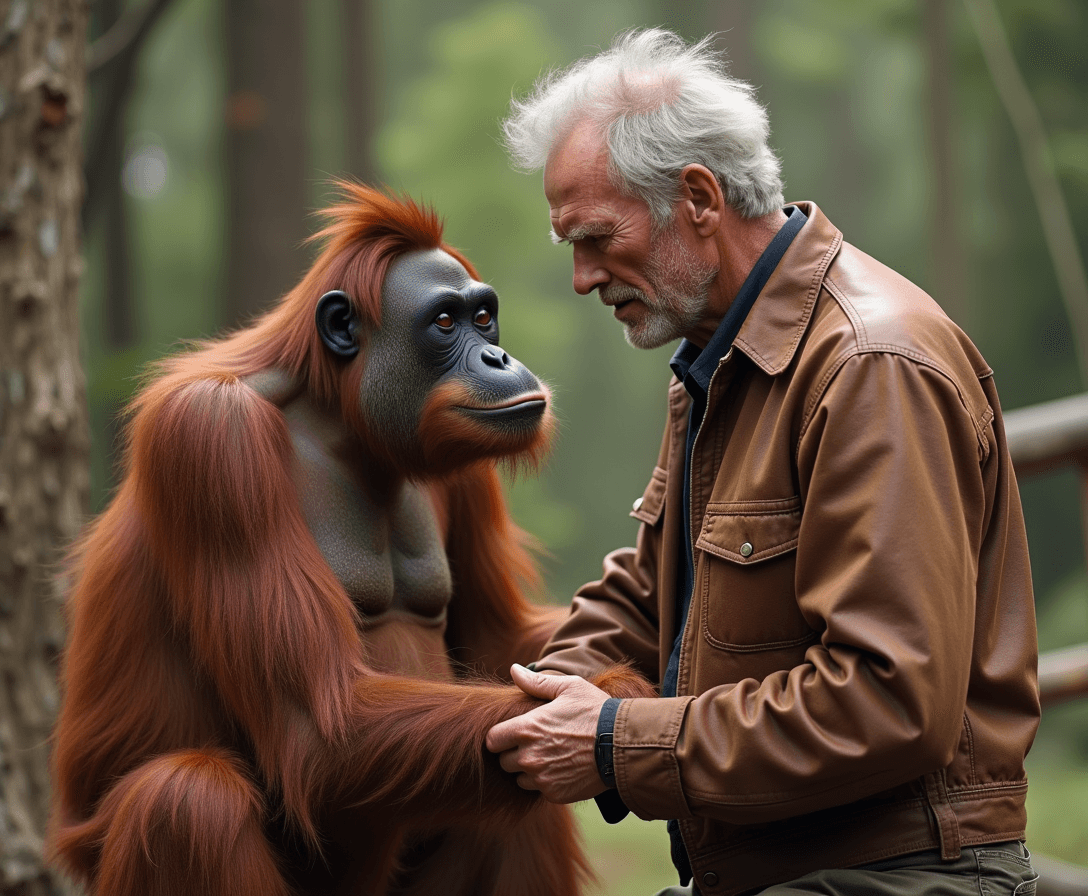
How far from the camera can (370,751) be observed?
101 inches

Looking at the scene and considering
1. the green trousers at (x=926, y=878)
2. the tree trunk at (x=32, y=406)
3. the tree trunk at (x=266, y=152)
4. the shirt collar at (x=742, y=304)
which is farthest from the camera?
the tree trunk at (x=266, y=152)

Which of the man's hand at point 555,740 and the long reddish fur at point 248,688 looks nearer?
the man's hand at point 555,740

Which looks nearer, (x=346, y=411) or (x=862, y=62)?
(x=346, y=411)

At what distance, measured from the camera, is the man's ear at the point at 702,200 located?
252cm

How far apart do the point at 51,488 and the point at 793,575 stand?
8.95 feet

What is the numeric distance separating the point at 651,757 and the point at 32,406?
8.73ft

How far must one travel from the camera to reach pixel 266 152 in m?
7.79

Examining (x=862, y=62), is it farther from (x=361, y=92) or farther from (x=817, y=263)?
(x=817, y=263)

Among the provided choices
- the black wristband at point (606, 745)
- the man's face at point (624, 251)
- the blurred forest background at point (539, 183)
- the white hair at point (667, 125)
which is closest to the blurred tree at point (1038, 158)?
the blurred forest background at point (539, 183)

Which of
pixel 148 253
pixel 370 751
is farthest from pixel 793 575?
pixel 148 253

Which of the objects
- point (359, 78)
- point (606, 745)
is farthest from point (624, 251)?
point (359, 78)

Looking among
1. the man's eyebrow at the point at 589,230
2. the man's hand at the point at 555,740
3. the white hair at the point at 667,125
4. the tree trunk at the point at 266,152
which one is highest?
the tree trunk at the point at 266,152

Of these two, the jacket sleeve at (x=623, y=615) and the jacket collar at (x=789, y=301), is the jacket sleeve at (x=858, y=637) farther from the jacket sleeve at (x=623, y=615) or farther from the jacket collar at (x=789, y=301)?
the jacket sleeve at (x=623, y=615)

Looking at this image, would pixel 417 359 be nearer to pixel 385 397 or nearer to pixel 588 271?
pixel 385 397
